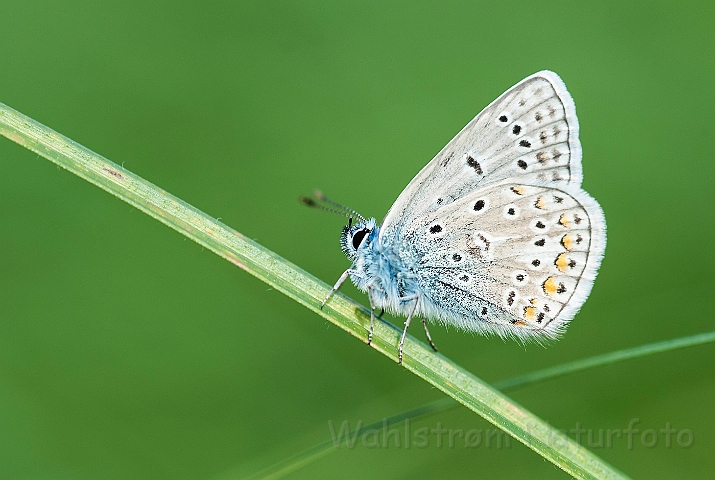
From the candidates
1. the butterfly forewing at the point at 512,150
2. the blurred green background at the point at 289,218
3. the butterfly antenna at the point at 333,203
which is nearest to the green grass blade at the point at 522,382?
the blurred green background at the point at 289,218

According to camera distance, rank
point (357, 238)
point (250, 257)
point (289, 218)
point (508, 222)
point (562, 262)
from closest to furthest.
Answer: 1. point (250, 257)
2. point (562, 262)
3. point (508, 222)
4. point (357, 238)
5. point (289, 218)

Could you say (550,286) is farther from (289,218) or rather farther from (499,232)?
(289,218)

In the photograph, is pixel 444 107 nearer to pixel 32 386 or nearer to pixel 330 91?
pixel 330 91

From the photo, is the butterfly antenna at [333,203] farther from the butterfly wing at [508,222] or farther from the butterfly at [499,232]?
the butterfly wing at [508,222]

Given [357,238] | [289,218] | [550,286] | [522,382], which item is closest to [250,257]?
[357,238]

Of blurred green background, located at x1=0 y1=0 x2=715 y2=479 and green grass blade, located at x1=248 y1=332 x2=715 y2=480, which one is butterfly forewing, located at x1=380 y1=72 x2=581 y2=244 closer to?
green grass blade, located at x1=248 y1=332 x2=715 y2=480

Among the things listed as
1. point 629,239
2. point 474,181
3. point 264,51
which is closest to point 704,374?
point 629,239
